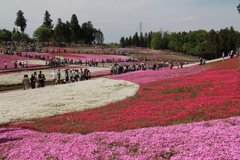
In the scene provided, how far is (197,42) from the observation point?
473 feet

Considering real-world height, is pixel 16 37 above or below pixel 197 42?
above

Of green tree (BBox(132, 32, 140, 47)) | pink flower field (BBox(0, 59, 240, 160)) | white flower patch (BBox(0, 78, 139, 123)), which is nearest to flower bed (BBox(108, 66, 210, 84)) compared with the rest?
white flower patch (BBox(0, 78, 139, 123))

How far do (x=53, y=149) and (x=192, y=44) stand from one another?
6016 inches

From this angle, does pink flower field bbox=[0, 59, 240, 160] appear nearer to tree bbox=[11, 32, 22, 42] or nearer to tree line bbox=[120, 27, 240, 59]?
tree line bbox=[120, 27, 240, 59]

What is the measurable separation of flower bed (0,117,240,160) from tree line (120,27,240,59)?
4116 inches

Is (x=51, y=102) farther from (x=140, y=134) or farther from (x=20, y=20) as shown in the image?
(x=20, y=20)

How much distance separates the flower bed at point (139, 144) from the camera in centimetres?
749

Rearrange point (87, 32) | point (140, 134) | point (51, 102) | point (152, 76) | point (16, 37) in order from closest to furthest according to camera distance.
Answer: point (140, 134)
point (51, 102)
point (152, 76)
point (87, 32)
point (16, 37)

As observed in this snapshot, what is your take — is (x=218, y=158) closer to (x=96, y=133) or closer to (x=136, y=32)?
(x=96, y=133)

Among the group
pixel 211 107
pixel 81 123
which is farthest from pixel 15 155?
pixel 211 107

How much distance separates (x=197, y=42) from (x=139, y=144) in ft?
485

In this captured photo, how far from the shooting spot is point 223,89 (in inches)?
729

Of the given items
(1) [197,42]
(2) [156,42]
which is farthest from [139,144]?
(2) [156,42]

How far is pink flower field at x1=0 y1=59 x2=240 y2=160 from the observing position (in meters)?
7.77
